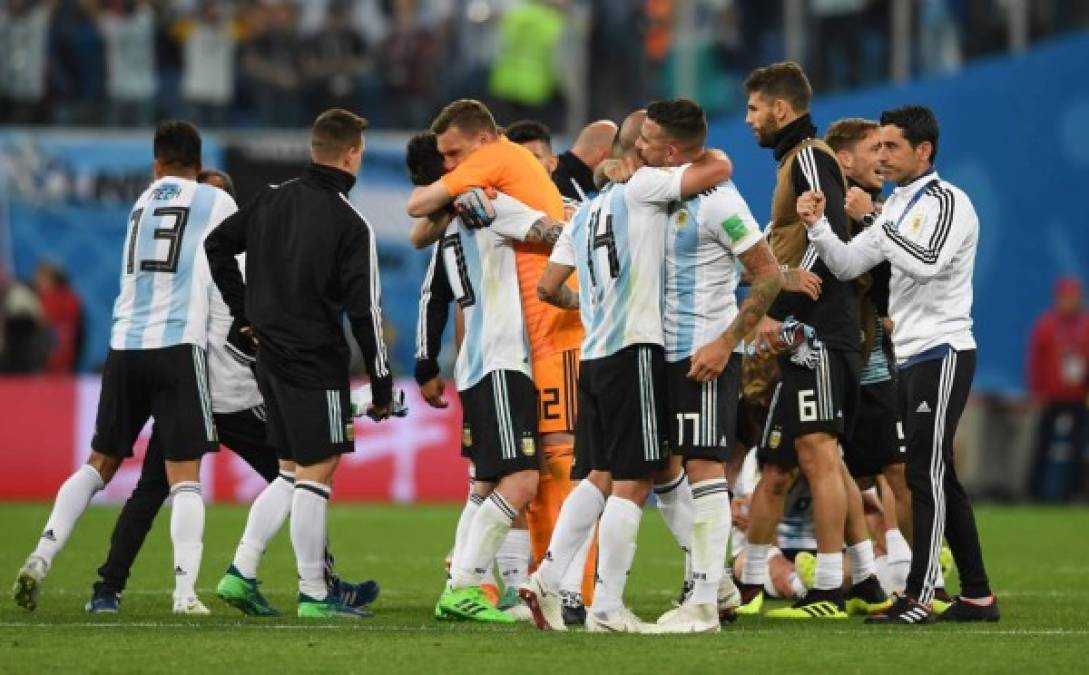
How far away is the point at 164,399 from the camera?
10.2 m

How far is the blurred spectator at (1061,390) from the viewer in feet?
63.4

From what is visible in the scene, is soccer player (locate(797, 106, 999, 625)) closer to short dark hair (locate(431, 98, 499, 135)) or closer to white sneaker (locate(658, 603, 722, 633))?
white sneaker (locate(658, 603, 722, 633))

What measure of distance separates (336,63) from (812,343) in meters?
15.5

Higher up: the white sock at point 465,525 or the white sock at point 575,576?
the white sock at point 465,525

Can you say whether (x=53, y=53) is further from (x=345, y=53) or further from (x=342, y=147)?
(x=342, y=147)

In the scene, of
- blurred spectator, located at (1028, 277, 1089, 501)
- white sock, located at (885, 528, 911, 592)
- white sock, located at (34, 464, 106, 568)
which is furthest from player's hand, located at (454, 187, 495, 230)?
blurred spectator, located at (1028, 277, 1089, 501)

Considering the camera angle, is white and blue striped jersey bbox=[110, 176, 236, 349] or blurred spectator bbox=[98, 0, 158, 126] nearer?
white and blue striped jersey bbox=[110, 176, 236, 349]

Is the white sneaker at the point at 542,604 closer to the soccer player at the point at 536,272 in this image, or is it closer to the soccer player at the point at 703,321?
the soccer player at the point at 703,321

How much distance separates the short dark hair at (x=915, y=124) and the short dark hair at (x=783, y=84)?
398mm

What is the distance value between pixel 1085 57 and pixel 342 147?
10.1 meters

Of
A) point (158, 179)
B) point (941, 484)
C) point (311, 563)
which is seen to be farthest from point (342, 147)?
point (941, 484)

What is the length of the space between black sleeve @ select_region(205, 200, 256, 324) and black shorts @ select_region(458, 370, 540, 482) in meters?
1.23

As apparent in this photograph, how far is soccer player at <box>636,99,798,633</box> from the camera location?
28.5ft

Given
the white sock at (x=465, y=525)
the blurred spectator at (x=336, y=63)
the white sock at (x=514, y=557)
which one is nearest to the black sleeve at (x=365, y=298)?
the white sock at (x=465, y=525)
